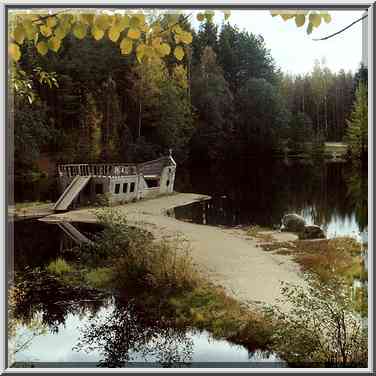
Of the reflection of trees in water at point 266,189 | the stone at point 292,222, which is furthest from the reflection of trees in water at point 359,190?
the stone at point 292,222

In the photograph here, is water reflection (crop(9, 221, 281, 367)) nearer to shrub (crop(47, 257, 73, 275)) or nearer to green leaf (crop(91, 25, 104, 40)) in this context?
shrub (crop(47, 257, 73, 275))

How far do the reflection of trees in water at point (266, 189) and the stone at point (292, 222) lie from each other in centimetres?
4

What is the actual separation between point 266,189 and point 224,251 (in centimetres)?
53

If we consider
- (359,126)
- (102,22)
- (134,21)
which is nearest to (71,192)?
(102,22)

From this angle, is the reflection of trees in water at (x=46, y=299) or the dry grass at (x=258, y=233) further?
the dry grass at (x=258, y=233)

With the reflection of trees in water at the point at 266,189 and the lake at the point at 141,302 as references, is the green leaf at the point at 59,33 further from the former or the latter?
the reflection of trees in water at the point at 266,189

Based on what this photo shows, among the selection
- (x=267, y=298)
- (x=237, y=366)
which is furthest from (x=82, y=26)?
(x=237, y=366)

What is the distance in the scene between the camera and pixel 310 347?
2.96 metres

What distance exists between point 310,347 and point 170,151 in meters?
1.54

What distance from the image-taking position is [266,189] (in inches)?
131

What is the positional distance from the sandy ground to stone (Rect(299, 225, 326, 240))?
84 mm

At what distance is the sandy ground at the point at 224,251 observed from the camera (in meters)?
3.12

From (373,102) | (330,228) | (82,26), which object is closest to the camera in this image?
(82,26)

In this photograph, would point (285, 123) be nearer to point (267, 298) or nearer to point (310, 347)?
point (267, 298)
